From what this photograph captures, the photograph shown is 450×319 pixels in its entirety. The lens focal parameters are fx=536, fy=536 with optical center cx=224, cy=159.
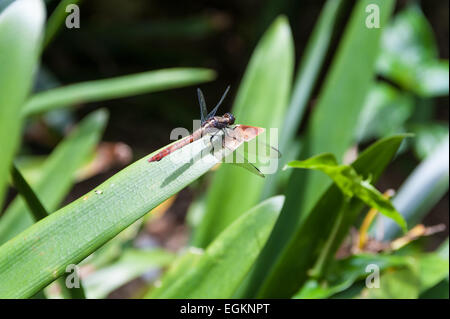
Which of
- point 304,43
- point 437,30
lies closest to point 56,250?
point 304,43

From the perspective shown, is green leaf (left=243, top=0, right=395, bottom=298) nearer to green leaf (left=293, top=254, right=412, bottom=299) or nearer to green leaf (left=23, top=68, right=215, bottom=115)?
green leaf (left=293, top=254, right=412, bottom=299)

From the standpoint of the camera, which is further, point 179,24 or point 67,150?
point 179,24

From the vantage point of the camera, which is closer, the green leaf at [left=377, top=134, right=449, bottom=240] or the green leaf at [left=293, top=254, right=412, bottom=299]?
the green leaf at [left=293, top=254, right=412, bottom=299]

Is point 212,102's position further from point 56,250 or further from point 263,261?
point 56,250

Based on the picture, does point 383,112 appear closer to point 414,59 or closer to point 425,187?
point 414,59

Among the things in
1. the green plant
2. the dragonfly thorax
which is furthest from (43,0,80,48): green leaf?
the dragonfly thorax

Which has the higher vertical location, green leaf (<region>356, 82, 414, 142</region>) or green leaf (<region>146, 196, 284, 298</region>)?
green leaf (<region>356, 82, 414, 142</region>)
